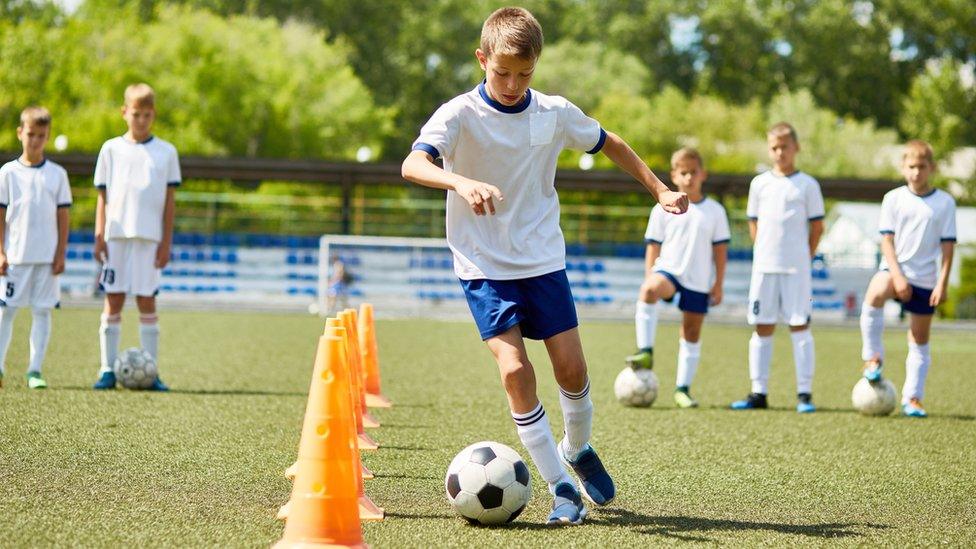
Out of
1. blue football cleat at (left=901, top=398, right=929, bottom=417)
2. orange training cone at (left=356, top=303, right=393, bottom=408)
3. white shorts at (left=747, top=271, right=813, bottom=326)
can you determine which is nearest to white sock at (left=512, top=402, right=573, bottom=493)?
orange training cone at (left=356, top=303, right=393, bottom=408)

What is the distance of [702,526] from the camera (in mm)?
4805

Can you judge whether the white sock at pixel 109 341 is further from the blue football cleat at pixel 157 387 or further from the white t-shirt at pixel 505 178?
the white t-shirt at pixel 505 178

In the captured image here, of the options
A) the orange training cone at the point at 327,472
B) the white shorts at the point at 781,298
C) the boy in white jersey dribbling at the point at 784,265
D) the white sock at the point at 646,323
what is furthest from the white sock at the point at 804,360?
the orange training cone at the point at 327,472

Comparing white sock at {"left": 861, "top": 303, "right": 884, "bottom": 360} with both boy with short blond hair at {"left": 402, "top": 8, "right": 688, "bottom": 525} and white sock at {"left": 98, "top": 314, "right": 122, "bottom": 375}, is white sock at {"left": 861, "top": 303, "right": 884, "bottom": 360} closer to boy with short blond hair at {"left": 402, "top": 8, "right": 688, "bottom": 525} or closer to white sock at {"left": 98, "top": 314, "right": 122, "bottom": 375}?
boy with short blond hair at {"left": 402, "top": 8, "right": 688, "bottom": 525}

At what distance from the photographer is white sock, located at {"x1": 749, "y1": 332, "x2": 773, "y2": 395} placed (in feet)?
30.6

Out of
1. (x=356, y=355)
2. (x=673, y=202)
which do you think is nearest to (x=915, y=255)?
(x=356, y=355)

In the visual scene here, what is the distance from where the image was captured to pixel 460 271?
493cm

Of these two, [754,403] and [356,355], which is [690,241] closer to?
[754,403]

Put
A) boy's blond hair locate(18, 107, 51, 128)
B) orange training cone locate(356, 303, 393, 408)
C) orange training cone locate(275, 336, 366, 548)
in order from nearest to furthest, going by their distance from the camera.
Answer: orange training cone locate(275, 336, 366, 548) → orange training cone locate(356, 303, 393, 408) → boy's blond hair locate(18, 107, 51, 128)

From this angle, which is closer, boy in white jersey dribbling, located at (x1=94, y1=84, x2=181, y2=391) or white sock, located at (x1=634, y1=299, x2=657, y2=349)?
boy in white jersey dribbling, located at (x1=94, y1=84, x2=181, y2=391)

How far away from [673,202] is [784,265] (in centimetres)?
486

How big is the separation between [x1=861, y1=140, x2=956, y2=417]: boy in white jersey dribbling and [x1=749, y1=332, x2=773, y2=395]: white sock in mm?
735

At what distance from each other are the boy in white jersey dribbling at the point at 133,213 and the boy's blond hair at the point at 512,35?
5.03 metres

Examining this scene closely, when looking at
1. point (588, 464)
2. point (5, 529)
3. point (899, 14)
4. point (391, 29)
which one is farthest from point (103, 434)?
point (899, 14)
